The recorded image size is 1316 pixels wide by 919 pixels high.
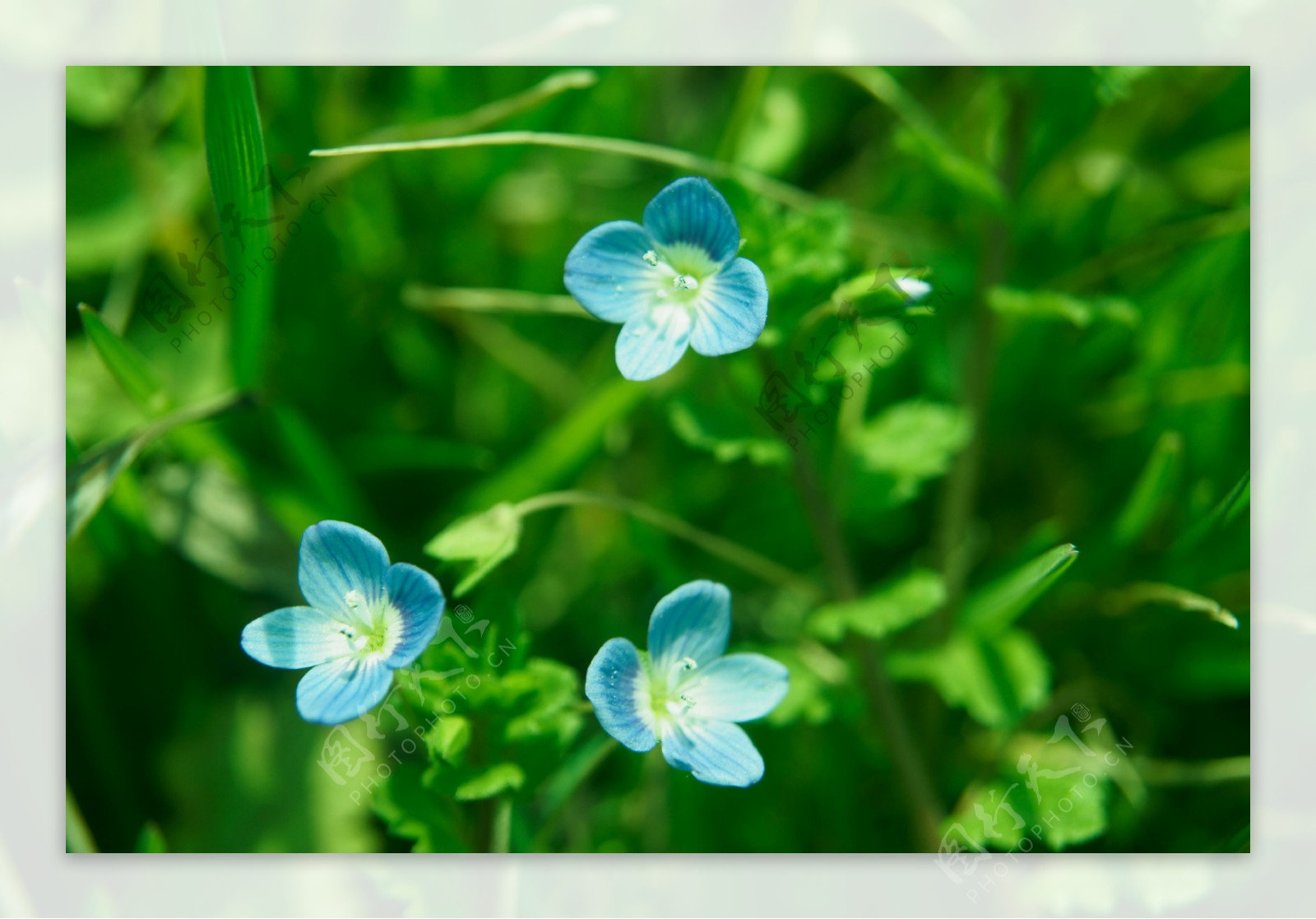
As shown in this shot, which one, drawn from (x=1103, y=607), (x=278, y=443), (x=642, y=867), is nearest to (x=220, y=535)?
(x=278, y=443)

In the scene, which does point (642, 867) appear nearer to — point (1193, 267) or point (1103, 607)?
point (1103, 607)

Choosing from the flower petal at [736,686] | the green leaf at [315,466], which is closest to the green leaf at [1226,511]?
the flower petal at [736,686]

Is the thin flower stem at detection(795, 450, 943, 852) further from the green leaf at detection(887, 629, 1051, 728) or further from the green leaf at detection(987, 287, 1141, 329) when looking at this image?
the green leaf at detection(987, 287, 1141, 329)

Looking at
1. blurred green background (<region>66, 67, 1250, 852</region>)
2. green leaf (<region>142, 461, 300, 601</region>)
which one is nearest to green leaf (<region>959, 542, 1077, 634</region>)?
blurred green background (<region>66, 67, 1250, 852</region>)

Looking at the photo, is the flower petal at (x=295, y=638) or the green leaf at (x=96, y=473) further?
the green leaf at (x=96, y=473)

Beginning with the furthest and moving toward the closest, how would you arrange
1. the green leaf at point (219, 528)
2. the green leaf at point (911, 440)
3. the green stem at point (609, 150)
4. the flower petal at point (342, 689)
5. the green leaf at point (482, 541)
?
the green leaf at point (219, 528) < the green leaf at point (911, 440) < the green stem at point (609, 150) < the green leaf at point (482, 541) < the flower petal at point (342, 689)

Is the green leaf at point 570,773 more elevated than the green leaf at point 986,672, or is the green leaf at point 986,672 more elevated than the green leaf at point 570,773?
the green leaf at point 986,672

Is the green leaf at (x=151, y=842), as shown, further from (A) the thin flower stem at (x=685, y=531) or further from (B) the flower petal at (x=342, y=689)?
(A) the thin flower stem at (x=685, y=531)
